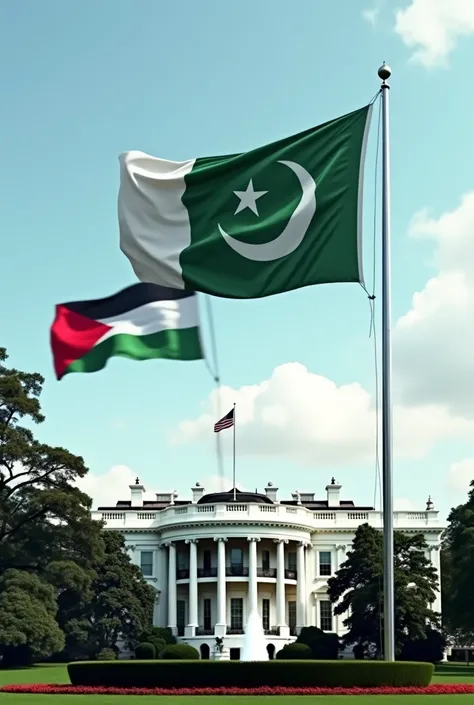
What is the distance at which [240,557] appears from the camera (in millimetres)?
74500

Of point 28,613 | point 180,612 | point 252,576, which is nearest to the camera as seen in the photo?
point 28,613

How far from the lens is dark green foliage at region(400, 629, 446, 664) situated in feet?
199

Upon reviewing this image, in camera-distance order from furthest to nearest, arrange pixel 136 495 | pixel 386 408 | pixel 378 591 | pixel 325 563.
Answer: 1. pixel 136 495
2. pixel 325 563
3. pixel 378 591
4. pixel 386 408

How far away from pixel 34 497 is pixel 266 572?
26038 millimetres

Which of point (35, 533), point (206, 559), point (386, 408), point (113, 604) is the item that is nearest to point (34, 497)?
point (35, 533)

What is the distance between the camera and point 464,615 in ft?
193

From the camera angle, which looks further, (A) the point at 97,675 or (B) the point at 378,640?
(B) the point at 378,640

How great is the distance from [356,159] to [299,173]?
0.95 meters

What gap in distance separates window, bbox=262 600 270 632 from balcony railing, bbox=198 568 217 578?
402cm

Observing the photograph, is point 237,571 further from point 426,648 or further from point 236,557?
point 426,648

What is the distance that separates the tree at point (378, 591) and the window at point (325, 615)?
14039mm

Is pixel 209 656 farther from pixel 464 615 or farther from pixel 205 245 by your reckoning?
pixel 205 245

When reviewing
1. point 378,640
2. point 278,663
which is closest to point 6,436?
point 378,640

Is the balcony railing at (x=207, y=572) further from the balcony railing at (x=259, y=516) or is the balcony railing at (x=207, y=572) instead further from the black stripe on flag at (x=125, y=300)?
the black stripe on flag at (x=125, y=300)
